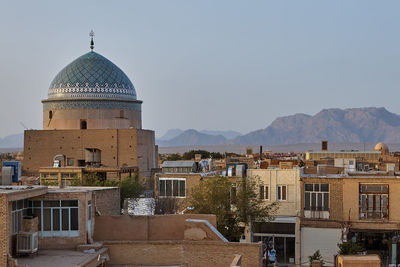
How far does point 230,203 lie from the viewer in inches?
A: 803

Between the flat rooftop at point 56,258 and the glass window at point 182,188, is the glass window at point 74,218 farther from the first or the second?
the glass window at point 182,188

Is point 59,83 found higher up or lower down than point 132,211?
higher up

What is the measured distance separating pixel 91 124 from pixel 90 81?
2228 mm

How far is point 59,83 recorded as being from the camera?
37.3 metres

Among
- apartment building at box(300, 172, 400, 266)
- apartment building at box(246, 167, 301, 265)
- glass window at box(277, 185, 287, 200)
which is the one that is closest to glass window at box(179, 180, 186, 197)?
apartment building at box(246, 167, 301, 265)

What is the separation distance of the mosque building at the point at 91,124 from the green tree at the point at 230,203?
572 inches

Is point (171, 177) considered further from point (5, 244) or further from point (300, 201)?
point (5, 244)

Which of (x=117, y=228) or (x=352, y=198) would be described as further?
(x=352, y=198)

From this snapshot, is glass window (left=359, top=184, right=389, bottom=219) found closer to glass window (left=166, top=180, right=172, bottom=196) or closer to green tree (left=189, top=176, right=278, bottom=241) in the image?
green tree (left=189, top=176, right=278, bottom=241)

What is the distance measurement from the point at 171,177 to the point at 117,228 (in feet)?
33.8

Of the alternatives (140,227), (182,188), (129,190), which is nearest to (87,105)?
(129,190)

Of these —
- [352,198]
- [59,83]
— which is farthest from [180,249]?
[59,83]

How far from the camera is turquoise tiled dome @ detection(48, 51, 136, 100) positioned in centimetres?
3659

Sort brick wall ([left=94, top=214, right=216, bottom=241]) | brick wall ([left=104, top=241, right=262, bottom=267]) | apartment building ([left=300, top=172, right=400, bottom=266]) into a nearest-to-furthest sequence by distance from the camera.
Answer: brick wall ([left=104, top=241, right=262, bottom=267])
brick wall ([left=94, top=214, right=216, bottom=241])
apartment building ([left=300, top=172, right=400, bottom=266])
